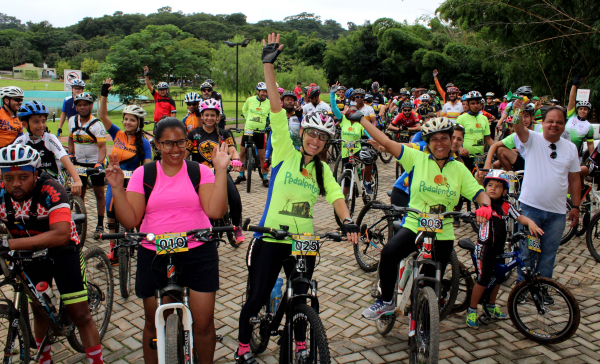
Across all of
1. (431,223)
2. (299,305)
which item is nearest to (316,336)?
(299,305)

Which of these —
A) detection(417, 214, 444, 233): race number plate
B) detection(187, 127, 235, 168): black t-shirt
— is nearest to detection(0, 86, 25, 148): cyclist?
detection(187, 127, 235, 168): black t-shirt

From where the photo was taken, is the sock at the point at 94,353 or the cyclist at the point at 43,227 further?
the sock at the point at 94,353

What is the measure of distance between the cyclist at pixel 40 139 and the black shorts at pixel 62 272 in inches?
90.9

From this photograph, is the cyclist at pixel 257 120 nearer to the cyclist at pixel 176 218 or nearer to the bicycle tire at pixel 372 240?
the bicycle tire at pixel 372 240

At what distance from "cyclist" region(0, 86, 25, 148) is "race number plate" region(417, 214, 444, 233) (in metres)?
6.09

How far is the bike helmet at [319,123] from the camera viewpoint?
11.8ft

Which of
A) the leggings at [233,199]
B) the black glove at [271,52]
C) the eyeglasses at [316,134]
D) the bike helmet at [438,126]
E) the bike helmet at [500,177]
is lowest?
the leggings at [233,199]

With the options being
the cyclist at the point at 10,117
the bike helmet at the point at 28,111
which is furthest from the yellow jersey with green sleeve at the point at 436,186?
the cyclist at the point at 10,117

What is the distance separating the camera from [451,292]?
179 inches

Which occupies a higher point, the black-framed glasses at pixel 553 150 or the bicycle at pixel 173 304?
the black-framed glasses at pixel 553 150

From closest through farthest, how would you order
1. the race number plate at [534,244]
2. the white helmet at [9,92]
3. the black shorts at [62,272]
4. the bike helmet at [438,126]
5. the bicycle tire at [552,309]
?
the black shorts at [62,272]
the bike helmet at [438,126]
the bicycle tire at [552,309]
the race number plate at [534,244]
the white helmet at [9,92]

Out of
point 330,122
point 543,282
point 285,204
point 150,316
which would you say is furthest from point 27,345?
point 543,282

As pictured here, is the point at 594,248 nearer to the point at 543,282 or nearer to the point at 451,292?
the point at 543,282

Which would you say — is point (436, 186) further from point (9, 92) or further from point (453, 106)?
point (453, 106)
